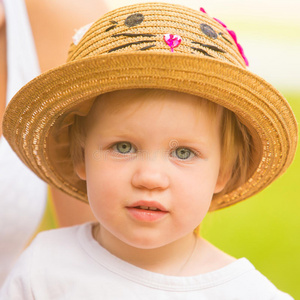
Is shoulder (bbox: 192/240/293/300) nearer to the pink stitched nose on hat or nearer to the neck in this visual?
the neck

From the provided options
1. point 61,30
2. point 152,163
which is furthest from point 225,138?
point 61,30

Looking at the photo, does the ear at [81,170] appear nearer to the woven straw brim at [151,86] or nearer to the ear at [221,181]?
the woven straw brim at [151,86]

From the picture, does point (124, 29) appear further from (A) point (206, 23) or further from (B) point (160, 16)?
(A) point (206, 23)

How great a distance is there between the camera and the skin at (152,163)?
3.69 feet

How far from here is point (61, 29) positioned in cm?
187

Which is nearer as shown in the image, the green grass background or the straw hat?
the straw hat

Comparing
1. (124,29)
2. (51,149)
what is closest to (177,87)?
(124,29)

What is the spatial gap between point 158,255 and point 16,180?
2.16 feet

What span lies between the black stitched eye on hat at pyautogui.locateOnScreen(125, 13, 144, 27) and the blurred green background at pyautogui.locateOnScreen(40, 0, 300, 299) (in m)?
1.12

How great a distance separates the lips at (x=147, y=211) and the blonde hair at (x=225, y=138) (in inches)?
9.9

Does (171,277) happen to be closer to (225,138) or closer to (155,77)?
(225,138)

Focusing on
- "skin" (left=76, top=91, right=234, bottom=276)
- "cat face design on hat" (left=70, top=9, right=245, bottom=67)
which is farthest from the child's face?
"cat face design on hat" (left=70, top=9, right=245, bottom=67)

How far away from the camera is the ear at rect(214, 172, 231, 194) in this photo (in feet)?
4.51

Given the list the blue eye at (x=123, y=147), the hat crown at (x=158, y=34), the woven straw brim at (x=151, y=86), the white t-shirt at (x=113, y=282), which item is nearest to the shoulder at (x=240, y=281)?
the white t-shirt at (x=113, y=282)
